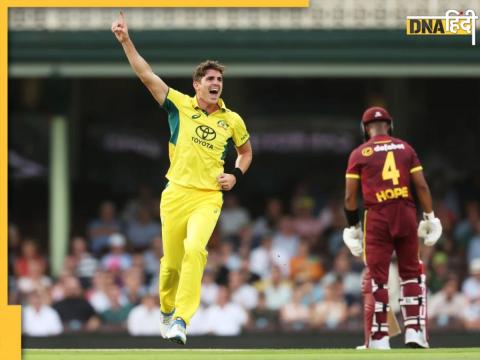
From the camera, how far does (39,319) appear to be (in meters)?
18.1

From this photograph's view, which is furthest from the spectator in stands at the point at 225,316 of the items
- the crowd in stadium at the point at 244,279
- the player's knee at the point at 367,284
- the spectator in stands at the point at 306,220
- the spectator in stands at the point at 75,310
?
the player's knee at the point at 367,284

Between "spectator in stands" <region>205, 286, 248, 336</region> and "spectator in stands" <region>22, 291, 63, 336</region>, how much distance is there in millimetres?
1813

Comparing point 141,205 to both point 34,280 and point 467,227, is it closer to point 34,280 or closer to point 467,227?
point 34,280

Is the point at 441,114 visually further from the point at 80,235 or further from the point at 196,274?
the point at 196,274

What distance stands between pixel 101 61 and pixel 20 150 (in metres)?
2.14

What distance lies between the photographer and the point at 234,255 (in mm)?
19078

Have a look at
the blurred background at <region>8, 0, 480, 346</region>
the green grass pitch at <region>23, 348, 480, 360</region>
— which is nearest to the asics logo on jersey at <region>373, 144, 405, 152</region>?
the green grass pitch at <region>23, 348, 480, 360</region>

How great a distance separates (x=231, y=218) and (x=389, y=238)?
816 centimetres

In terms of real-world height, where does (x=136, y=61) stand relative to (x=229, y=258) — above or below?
above

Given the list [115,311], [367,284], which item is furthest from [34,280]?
[367,284]

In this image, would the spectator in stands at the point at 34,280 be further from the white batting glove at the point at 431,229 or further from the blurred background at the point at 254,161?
the white batting glove at the point at 431,229

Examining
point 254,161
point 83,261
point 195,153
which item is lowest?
point 83,261

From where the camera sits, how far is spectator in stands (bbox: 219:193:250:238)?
65.4 feet

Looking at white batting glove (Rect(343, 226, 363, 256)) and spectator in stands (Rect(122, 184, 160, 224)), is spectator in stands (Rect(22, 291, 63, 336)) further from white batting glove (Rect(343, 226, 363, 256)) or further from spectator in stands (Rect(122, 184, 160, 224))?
white batting glove (Rect(343, 226, 363, 256))
